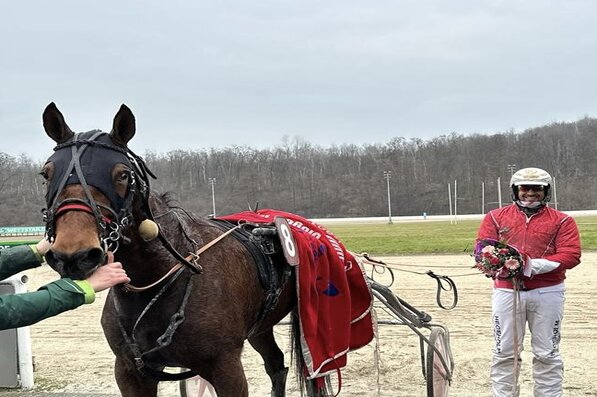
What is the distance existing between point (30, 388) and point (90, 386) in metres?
0.58

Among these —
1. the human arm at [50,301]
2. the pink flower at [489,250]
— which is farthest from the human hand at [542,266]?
the human arm at [50,301]

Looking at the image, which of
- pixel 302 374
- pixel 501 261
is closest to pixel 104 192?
pixel 302 374

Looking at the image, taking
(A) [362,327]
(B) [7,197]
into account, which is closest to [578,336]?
(A) [362,327]

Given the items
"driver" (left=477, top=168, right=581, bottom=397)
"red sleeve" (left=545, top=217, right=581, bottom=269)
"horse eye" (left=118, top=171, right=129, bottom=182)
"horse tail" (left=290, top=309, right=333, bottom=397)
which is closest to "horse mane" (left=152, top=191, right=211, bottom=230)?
"horse eye" (left=118, top=171, right=129, bottom=182)

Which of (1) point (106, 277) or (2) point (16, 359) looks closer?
(1) point (106, 277)

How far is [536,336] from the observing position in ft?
13.3

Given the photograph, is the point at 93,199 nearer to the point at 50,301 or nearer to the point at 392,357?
the point at 50,301

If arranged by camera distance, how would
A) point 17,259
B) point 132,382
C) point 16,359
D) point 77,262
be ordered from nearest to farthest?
point 77,262, point 17,259, point 132,382, point 16,359

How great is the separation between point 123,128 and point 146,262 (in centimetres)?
61

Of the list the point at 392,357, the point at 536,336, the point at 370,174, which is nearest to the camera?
the point at 536,336

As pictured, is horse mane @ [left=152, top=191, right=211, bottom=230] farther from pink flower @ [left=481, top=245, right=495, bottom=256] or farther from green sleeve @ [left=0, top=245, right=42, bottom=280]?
pink flower @ [left=481, top=245, right=495, bottom=256]

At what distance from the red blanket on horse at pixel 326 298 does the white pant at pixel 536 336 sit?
3.07 feet

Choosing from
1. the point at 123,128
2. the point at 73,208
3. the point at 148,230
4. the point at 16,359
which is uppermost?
the point at 123,128

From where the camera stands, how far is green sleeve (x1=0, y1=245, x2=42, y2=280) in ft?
9.01
